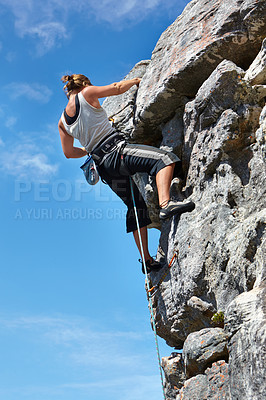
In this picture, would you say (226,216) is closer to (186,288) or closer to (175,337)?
(186,288)

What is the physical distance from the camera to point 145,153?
319 inches

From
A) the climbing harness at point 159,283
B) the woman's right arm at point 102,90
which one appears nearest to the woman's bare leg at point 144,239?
the climbing harness at point 159,283

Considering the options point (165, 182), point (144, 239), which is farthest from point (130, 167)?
point (144, 239)

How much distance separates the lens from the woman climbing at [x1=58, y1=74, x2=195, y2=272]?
7973 millimetres

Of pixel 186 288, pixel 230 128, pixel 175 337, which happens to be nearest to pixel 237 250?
pixel 186 288

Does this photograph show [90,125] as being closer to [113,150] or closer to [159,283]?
[113,150]

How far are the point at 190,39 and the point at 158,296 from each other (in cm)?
459

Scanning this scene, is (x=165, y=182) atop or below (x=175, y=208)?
atop

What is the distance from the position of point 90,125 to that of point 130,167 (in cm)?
108

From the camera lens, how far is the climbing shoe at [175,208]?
761cm

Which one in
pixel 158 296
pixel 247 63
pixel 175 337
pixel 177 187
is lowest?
pixel 175 337

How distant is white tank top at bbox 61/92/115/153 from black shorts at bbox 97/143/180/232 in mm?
400

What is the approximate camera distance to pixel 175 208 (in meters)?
7.68

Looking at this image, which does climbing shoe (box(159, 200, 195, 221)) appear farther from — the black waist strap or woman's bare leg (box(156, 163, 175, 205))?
the black waist strap
